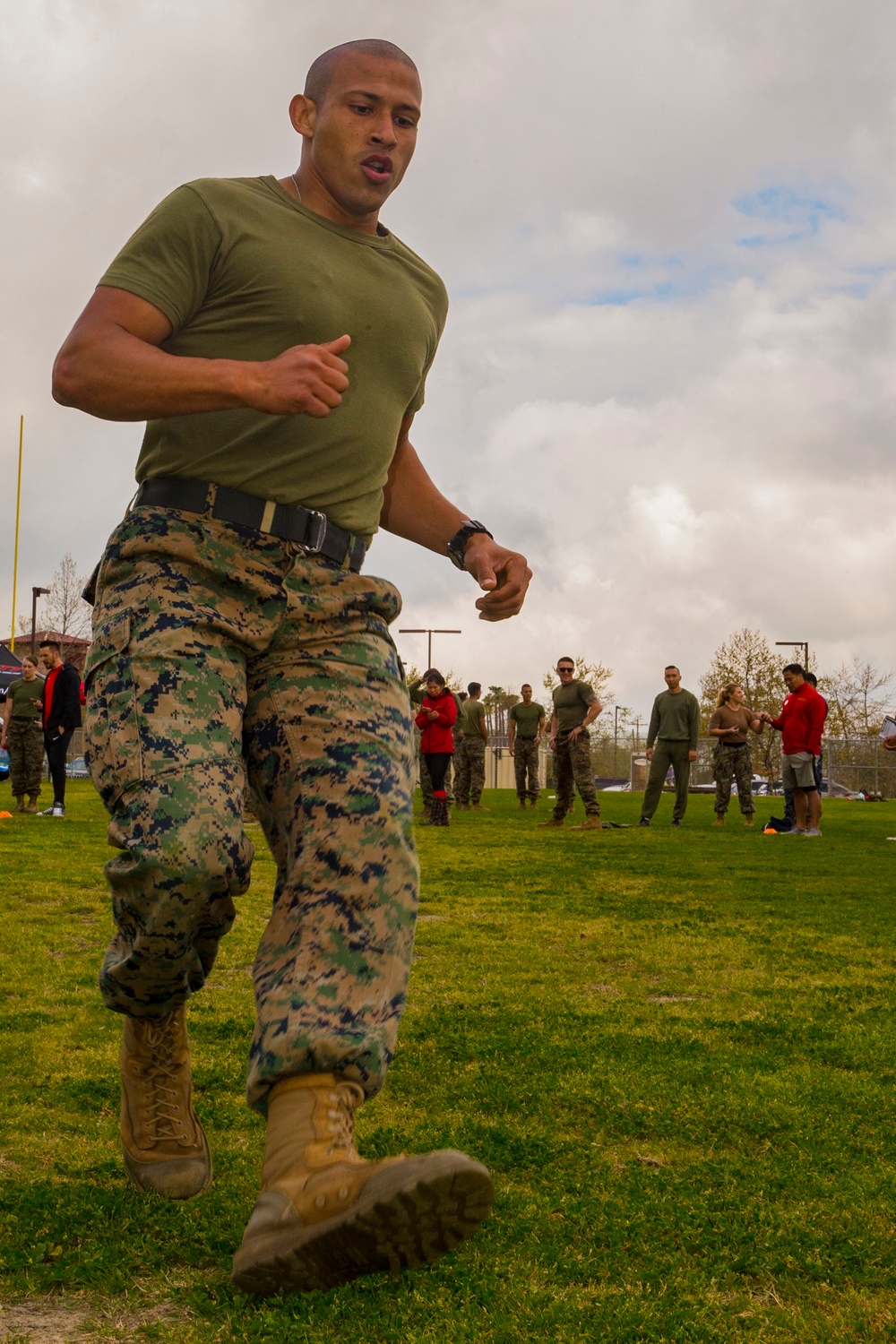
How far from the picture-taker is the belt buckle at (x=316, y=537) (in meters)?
2.46

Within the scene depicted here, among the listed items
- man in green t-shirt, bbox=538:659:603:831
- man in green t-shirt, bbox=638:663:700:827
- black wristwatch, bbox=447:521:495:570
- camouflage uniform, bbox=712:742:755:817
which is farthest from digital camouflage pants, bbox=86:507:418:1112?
camouflage uniform, bbox=712:742:755:817

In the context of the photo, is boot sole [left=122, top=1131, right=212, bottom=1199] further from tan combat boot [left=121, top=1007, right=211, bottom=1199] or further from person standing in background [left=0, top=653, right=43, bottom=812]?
person standing in background [left=0, top=653, right=43, bottom=812]

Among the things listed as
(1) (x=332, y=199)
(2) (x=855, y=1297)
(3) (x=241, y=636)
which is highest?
(1) (x=332, y=199)

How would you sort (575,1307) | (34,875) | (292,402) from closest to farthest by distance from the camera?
(575,1307), (292,402), (34,875)

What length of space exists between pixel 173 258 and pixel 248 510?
0.51 metres

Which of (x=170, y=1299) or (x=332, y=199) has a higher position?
(x=332, y=199)

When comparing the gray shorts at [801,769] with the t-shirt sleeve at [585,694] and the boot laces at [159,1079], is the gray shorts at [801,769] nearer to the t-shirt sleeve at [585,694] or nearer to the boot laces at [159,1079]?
the t-shirt sleeve at [585,694]

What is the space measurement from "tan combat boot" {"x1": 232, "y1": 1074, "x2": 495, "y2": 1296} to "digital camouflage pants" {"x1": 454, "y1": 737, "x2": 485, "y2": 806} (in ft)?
58.9

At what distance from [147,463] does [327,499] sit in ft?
1.27

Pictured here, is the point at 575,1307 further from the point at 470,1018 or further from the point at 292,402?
the point at 470,1018

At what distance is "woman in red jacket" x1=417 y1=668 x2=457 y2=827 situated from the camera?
15.8 m

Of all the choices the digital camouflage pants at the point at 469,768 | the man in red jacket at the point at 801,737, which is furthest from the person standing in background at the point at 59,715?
the man in red jacket at the point at 801,737

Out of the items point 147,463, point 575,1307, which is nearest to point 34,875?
point 147,463

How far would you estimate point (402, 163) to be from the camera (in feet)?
8.81
